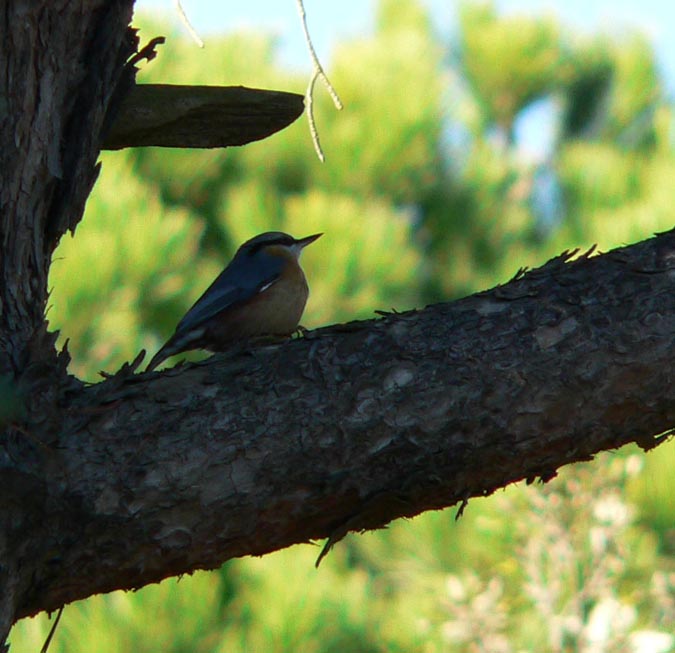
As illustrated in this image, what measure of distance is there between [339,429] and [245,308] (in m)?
1.54

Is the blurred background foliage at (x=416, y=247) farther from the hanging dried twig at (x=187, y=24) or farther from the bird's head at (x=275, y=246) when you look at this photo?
the hanging dried twig at (x=187, y=24)

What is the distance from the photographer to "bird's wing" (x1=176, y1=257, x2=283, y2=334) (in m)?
2.94

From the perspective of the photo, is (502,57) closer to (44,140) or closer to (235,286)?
(235,286)

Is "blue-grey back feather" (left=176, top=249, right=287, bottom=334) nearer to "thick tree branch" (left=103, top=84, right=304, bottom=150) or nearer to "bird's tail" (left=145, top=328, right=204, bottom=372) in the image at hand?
"bird's tail" (left=145, top=328, right=204, bottom=372)

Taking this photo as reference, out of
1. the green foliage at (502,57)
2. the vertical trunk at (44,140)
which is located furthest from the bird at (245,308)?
the green foliage at (502,57)

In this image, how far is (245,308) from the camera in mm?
2994

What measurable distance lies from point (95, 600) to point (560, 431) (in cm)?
365

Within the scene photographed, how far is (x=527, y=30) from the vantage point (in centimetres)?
845

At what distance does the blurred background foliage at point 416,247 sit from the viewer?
413 centimetres

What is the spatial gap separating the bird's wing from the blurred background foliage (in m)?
1.30

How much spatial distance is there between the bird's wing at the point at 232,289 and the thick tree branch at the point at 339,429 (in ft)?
4.60

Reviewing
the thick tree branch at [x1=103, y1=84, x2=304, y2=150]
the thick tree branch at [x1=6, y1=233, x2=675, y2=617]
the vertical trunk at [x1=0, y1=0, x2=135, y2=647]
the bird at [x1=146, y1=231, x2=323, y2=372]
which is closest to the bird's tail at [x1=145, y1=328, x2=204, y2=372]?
the bird at [x1=146, y1=231, x2=323, y2=372]

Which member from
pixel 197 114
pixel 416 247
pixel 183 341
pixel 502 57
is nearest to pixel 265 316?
pixel 183 341

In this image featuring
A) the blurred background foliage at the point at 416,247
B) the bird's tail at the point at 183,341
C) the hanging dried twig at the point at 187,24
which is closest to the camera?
the hanging dried twig at the point at 187,24
